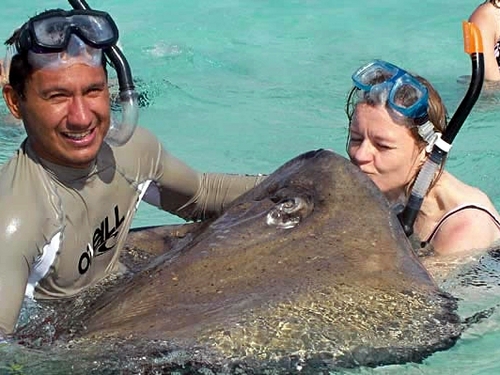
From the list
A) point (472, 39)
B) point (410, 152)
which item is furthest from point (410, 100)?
point (472, 39)

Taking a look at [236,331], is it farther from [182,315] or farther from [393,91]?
[393,91]

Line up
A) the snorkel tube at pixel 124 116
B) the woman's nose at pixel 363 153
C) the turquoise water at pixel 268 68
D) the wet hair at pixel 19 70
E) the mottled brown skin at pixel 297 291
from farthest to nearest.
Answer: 1. the turquoise water at pixel 268 68
2. the woman's nose at pixel 363 153
3. the snorkel tube at pixel 124 116
4. the wet hair at pixel 19 70
5. the mottled brown skin at pixel 297 291

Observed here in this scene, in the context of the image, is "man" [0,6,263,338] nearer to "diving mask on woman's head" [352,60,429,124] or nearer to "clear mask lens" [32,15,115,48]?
"clear mask lens" [32,15,115,48]

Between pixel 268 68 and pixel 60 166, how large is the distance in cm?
701

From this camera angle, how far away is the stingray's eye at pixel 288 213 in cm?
349

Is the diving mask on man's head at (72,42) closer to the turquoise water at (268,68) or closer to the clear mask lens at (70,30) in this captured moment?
the clear mask lens at (70,30)

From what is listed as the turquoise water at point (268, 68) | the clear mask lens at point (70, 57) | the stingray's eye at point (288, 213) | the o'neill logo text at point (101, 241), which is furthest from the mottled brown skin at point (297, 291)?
the turquoise water at point (268, 68)

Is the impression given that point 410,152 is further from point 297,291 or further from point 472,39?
point 297,291

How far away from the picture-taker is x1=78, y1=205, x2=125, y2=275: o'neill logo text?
160 inches

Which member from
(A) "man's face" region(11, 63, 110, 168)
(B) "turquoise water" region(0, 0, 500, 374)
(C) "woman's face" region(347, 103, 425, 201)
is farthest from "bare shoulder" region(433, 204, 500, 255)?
(B) "turquoise water" region(0, 0, 500, 374)

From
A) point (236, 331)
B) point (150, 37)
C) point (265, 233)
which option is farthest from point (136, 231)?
point (150, 37)

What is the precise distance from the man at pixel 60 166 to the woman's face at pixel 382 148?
3.77 ft

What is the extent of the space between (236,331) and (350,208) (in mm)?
673

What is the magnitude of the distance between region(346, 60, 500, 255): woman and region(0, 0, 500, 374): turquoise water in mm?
2509
